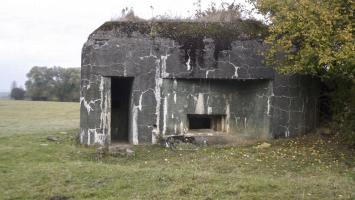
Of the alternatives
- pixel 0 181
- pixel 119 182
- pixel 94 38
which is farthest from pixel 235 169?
pixel 94 38

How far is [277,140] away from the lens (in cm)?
1219

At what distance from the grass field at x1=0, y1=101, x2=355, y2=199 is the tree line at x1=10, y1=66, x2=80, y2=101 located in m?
31.8

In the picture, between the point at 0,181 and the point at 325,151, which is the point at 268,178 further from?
the point at 0,181

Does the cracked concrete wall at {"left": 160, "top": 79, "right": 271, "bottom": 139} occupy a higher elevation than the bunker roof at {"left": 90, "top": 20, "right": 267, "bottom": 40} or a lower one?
lower

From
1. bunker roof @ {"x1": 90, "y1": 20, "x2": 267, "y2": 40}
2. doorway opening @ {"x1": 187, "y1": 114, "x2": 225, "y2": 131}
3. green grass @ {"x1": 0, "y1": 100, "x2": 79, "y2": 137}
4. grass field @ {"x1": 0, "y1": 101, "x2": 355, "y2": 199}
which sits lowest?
grass field @ {"x1": 0, "y1": 101, "x2": 355, "y2": 199}

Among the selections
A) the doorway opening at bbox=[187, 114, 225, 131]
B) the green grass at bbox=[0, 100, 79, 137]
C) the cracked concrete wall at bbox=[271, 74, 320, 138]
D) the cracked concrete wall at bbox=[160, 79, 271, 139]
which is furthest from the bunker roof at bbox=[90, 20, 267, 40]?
the green grass at bbox=[0, 100, 79, 137]

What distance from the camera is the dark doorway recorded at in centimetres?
1377

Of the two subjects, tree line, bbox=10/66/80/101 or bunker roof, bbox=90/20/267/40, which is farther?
tree line, bbox=10/66/80/101

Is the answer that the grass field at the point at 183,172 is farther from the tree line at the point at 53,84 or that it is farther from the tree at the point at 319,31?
the tree line at the point at 53,84

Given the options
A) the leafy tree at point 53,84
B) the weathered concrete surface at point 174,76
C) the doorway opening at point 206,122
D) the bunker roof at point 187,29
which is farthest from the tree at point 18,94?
the bunker roof at point 187,29

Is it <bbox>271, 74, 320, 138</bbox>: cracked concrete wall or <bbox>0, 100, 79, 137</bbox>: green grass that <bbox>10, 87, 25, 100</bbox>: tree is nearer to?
<bbox>0, 100, 79, 137</bbox>: green grass

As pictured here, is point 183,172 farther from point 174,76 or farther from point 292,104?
point 292,104

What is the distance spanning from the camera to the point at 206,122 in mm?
13719

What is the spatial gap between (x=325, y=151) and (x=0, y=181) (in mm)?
6444
